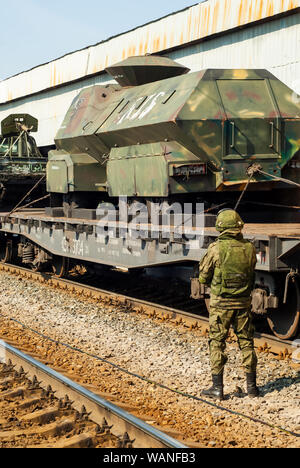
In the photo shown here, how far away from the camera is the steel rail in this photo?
8.19 meters

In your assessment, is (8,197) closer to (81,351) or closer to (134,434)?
(81,351)

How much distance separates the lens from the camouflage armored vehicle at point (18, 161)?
17.1 metres

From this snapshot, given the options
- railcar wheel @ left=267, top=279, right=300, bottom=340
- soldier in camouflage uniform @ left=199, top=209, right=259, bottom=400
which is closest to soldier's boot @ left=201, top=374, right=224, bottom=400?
soldier in camouflage uniform @ left=199, top=209, right=259, bottom=400

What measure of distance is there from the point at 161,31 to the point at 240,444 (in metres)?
16.8

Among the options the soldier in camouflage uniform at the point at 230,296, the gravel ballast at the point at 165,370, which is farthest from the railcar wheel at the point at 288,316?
the soldier in camouflage uniform at the point at 230,296

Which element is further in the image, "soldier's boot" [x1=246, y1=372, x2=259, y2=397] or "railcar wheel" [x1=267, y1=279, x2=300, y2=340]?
"railcar wheel" [x1=267, y1=279, x2=300, y2=340]

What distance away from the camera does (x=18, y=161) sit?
17.9m

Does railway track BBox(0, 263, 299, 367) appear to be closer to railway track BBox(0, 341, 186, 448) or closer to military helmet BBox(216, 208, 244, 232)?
military helmet BBox(216, 208, 244, 232)

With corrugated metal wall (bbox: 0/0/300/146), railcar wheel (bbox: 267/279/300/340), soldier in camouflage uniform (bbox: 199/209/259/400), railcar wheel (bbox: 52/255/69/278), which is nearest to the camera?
soldier in camouflage uniform (bbox: 199/209/259/400)

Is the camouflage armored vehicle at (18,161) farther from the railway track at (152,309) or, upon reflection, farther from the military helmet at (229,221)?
the military helmet at (229,221)

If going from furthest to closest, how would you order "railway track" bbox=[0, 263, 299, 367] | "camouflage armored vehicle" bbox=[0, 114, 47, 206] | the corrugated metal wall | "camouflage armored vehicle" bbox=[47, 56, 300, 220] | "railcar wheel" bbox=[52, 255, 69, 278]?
"camouflage armored vehicle" bbox=[0, 114, 47, 206]
the corrugated metal wall
"railcar wheel" bbox=[52, 255, 69, 278]
"camouflage armored vehicle" bbox=[47, 56, 300, 220]
"railway track" bbox=[0, 263, 299, 367]

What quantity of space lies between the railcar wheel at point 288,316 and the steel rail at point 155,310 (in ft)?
0.37

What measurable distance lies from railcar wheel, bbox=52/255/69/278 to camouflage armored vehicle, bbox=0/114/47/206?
340 centimetres

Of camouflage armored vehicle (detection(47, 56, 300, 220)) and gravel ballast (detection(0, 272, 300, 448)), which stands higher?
camouflage armored vehicle (detection(47, 56, 300, 220))
